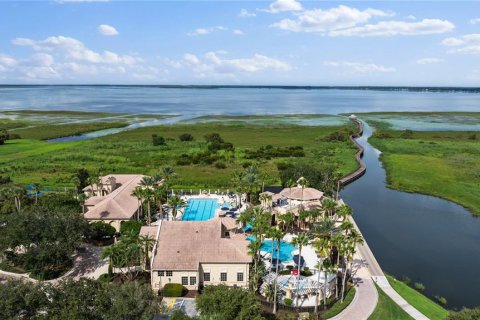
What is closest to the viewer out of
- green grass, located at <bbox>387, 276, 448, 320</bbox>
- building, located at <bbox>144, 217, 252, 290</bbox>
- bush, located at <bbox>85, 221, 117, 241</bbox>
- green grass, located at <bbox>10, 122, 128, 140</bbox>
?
green grass, located at <bbox>387, 276, 448, 320</bbox>

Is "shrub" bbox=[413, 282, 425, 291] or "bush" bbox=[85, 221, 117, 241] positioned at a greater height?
"bush" bbox=[85, 221, 117, 241]

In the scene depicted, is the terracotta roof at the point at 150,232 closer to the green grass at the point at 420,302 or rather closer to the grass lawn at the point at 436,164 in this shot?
the green grass at the point at 420,302

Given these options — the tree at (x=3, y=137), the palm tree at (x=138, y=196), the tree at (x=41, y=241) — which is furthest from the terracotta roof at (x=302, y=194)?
the tree at (x=3, y=137)

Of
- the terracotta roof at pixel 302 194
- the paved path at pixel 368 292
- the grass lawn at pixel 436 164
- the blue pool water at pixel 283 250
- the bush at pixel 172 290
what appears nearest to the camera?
the paved path at pixel 368 292

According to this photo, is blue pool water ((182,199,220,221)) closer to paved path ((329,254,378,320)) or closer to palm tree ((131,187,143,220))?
palm tree ((131,187,143,220))

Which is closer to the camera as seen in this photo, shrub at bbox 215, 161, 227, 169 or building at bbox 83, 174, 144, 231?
building at bbox 83, 174, 144, 231

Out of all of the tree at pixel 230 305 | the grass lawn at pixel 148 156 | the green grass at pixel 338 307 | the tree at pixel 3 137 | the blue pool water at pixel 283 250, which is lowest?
the green grass at pixel 338 307

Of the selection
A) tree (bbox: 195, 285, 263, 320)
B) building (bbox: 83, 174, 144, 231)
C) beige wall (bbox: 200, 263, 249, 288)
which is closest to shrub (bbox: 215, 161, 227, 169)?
building (bbox: 83, 174, 144, 231)

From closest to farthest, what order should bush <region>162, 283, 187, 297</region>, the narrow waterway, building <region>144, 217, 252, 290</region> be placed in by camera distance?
1. bush <region>162, 283, 187, 297</region>
2. building <region>144, 217, 252, 290</region>
3. the narrow waterway
